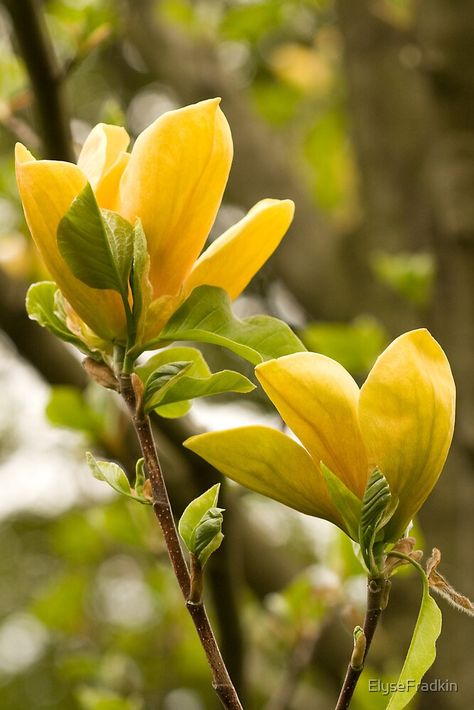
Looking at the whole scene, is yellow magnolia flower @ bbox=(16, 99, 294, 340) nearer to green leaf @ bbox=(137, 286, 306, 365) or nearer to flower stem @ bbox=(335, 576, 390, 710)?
green leaf @ bbox=(137, 286, 306, 365)

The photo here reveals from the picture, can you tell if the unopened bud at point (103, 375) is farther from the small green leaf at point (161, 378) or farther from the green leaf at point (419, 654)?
the green leaf at point (419, 654)

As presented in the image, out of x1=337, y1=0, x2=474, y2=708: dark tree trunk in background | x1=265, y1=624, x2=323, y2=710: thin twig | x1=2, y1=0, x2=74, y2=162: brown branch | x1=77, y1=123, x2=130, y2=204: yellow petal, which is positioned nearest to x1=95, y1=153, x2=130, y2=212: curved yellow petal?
x1=77, y1=123, x2=130, y2=204: yellow petal

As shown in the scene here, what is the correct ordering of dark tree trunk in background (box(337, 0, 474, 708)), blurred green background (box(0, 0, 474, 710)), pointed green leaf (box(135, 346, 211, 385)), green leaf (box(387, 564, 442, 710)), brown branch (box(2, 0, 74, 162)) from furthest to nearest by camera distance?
dark tree trunk in background (box(337, 0, 474, 708)) → blurred green background (box(0, 0, 474, 710)) → brown branch (box(2, 0, 74, 162)) → pointed green leaf (box(135, 346, 211, 385)) → green leaf (box(387, 564, 442, 710))

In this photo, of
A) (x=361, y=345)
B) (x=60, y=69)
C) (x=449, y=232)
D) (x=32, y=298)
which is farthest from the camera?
(x=449, y=232)

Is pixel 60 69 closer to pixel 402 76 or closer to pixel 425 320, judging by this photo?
pixel 425 320

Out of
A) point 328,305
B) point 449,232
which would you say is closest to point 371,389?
point 449,232

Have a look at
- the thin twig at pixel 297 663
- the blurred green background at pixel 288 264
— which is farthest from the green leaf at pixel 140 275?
the thin twig at pixel 297 663
